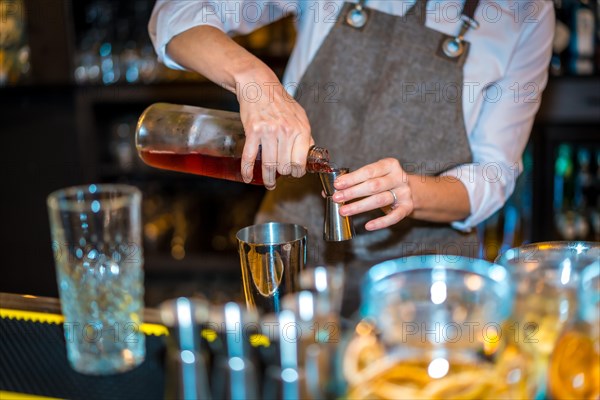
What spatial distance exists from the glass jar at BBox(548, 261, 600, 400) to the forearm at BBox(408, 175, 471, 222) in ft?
2.12

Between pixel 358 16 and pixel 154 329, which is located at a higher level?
pixel 358 16

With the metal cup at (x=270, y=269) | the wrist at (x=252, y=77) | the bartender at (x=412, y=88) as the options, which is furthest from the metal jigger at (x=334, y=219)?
the bartender at (x=412, y=88)

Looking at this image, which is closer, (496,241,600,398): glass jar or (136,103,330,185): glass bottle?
(496,241,600,398): glass jar

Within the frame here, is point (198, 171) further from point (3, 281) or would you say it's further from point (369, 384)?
point (3, 281)

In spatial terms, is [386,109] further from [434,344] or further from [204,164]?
[434,344]

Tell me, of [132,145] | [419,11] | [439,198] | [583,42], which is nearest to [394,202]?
[439,198]

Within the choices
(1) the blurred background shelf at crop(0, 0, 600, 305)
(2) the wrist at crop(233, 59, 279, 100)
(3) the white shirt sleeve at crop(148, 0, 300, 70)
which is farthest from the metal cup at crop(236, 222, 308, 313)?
(1) the blurred background shelf at crop(0, 0, 600, 305)

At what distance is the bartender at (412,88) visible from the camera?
4.86ft

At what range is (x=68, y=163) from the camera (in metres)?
3.00

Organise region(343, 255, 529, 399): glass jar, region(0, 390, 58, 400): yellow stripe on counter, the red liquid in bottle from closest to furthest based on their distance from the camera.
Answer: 1. region(343, 255, 529, 399): glass jar
2. region(0, 390, 58, 400): yellow stripe on counter
3. the red liquid in bottle

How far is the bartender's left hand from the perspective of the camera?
42.4 inches

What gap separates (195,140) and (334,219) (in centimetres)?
31

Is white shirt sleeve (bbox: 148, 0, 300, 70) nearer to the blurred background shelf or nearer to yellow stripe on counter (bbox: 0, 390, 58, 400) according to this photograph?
yellow stripe on counter (bbox: 0, 390, 58, 400)

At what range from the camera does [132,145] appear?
308 cm
